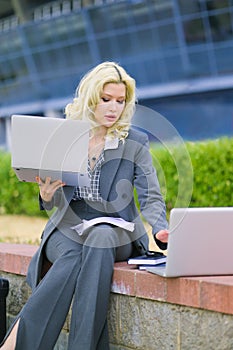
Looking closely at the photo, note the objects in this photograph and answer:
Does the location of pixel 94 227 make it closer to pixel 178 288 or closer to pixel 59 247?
pixel 59 247

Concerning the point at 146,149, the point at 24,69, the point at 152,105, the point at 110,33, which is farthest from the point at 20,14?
the point at 146,149

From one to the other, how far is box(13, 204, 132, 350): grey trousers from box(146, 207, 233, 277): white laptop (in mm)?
352

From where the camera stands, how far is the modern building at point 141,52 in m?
22.6

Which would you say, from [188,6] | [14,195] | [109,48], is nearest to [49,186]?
[14,195]

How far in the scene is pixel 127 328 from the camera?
3.38 meters

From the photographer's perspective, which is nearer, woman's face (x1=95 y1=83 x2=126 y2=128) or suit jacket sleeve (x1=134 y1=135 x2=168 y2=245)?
suit jacket sleeve (x1=134 y1=135 x2=168 y2=245)

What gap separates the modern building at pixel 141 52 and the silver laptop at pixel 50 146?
1924cm

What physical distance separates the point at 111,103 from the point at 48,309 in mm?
1023

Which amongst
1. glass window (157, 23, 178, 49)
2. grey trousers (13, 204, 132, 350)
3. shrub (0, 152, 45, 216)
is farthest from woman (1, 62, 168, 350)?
glass window (157, 23, 178, 49)

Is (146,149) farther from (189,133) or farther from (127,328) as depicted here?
(189,133)

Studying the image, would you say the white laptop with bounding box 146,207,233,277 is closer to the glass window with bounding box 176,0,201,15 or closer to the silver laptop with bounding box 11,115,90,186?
the silver laptop with bounding box 11,115,90,186

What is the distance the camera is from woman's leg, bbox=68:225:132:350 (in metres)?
3.24

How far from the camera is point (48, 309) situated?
332cm

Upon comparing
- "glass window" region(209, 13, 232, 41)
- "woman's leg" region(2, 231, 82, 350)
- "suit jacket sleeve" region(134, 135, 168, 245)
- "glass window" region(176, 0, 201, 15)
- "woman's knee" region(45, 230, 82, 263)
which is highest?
"glass window" region(176, 0, 201, 15)
